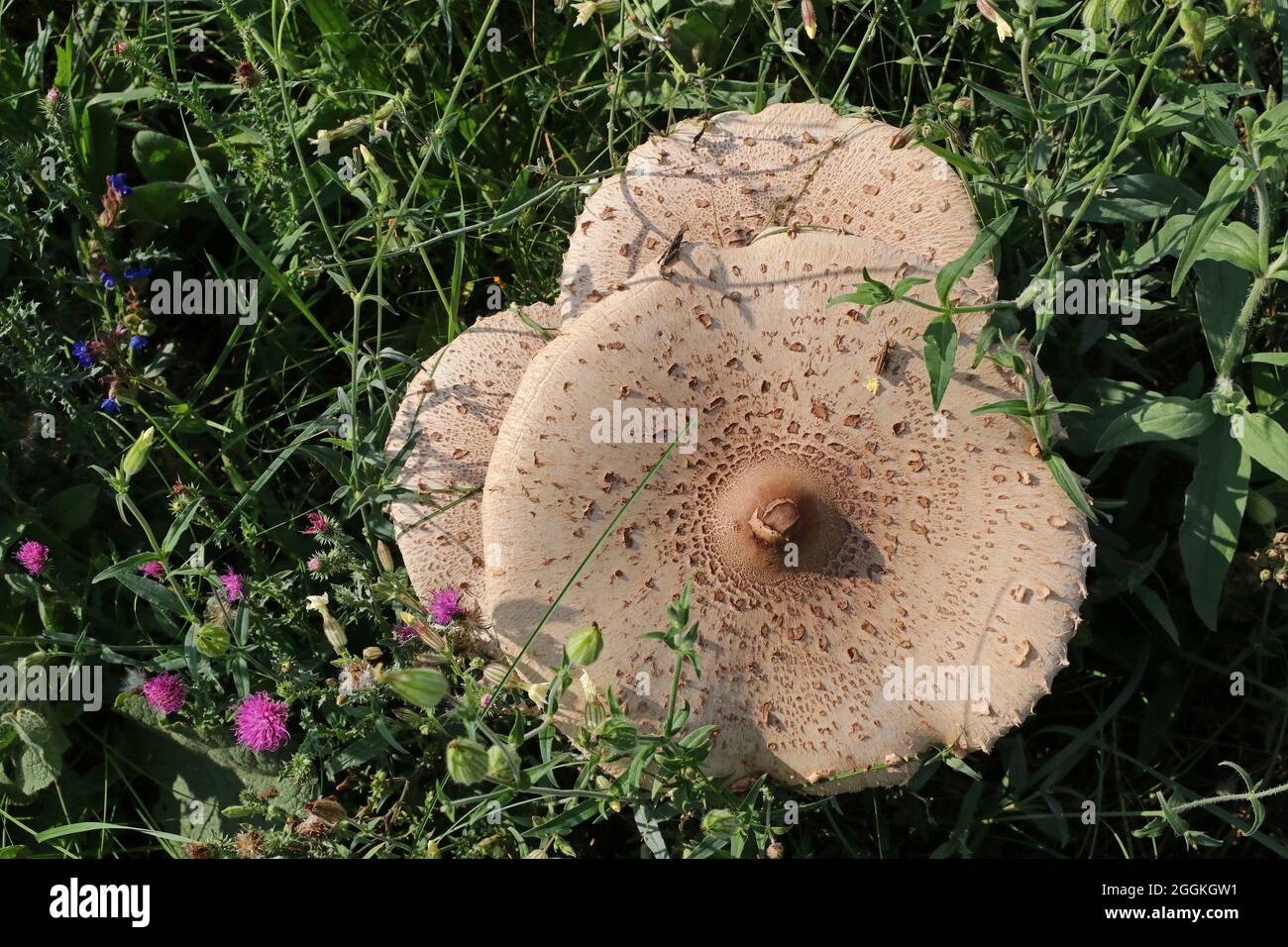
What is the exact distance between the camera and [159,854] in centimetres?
411

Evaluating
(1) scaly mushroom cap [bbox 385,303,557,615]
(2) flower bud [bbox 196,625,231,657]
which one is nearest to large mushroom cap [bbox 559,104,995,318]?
(1) scaly mushroom cap [bbox 385,303,557,615]

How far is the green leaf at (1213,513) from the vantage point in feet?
11.5

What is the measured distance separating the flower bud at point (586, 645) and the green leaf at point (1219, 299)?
7.49 feet

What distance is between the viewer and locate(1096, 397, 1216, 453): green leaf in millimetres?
3480

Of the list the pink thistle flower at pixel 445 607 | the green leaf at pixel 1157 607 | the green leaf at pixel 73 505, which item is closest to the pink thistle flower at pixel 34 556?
the green leaf at pixel 73 505

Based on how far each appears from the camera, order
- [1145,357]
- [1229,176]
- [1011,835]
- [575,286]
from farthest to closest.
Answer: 1. [1145,357]
2. [1011,835]
3. [575,286]
4. [1229,176]

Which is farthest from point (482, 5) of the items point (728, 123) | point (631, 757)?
point (631, 757)

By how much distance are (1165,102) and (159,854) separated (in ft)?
15.1

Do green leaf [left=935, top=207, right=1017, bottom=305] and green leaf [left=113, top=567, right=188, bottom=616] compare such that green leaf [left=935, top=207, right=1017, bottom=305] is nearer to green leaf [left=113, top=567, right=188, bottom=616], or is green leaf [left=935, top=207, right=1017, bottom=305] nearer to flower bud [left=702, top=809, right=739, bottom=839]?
flower bud [left=702, top=809, right=739, bottom=839]

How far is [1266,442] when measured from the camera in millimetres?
3365

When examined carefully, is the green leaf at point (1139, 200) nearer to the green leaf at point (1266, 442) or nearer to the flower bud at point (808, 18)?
the green leaf at point (1266, 442)

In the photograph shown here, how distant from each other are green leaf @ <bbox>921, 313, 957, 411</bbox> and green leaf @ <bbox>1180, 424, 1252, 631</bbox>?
1.04 metres

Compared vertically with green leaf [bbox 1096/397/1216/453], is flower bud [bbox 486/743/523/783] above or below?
below

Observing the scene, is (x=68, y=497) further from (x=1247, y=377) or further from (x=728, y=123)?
(x=1247, y=377)
